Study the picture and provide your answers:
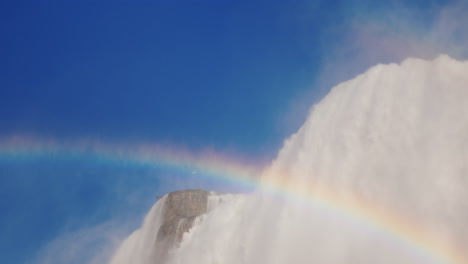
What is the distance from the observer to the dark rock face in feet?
106

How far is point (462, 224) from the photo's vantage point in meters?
9.94

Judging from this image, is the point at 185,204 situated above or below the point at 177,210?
above

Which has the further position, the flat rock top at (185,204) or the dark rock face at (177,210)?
the flat rock top at (185,204)

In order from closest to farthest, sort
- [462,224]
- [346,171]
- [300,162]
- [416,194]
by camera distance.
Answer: [462,224] → [416,194] → [346,171] → [300,162]

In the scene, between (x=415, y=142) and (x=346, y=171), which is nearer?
(x=415, y=142)

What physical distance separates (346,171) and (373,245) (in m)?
3.22

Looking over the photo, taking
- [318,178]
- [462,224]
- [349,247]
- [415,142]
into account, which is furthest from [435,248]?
[318,178]

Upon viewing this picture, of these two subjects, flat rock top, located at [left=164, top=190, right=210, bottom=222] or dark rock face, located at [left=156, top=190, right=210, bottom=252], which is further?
flat rock top, located at [left=164, top=190, right=210, bottom=222]

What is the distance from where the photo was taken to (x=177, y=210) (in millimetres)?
36281

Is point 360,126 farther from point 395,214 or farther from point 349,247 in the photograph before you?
point 349,247

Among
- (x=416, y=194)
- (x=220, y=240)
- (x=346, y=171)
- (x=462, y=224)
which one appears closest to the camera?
(x=462, y=224)

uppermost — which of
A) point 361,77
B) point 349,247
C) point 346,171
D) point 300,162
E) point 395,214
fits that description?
point 361,77

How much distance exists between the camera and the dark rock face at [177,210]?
3241cm

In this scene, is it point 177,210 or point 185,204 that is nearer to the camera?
point 177,210
